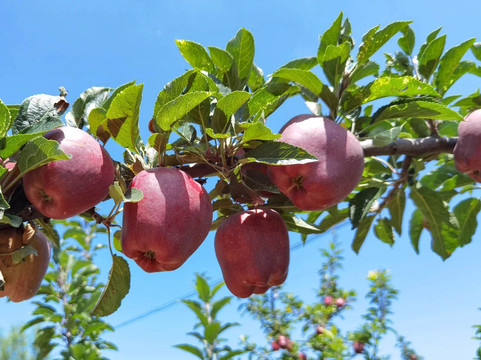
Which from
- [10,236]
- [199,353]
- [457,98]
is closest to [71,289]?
[199,353]

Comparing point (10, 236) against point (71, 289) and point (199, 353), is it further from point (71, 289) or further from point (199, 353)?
point (71, 289)

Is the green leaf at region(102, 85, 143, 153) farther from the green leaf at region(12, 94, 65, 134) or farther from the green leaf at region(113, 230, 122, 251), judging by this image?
the green leaf at region(113, 230, 122, 251)

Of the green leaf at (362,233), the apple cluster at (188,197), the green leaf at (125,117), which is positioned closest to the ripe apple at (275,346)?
the green leaf at (362,233)

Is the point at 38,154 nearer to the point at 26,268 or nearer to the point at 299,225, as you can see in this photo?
the point at 26,268

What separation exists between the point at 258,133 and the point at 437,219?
41.2 inches

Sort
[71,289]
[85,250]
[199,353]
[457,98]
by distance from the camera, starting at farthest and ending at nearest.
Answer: [85,250] < [71,289] < [199,353] < [457,98]

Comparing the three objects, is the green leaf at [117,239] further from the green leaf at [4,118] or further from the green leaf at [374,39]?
the green leaf at [374,39]

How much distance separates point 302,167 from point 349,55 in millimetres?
404

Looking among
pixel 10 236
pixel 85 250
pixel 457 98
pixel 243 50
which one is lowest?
pixel 10 236

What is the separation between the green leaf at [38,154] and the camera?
794 mm

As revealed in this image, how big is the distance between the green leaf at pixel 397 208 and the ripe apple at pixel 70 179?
1.12m

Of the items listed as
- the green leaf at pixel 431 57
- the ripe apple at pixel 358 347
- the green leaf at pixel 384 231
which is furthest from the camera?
the ripe apple at pixel 358 347

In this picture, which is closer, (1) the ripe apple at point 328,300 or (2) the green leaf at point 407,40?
(2) the green leaf at point 407,40

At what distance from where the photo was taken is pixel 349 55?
3.98ft
